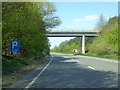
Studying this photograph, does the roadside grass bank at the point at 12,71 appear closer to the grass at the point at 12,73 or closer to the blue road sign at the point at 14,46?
the grass at the point at 12,73

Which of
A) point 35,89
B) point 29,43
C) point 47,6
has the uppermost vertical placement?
point 47,6

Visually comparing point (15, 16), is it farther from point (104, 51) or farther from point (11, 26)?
point (104, 51)

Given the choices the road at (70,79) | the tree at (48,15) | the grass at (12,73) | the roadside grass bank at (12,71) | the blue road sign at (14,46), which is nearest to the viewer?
the road at (70,79)

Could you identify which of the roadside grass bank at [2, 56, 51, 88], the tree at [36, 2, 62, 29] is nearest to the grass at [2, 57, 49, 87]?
the roadside grass bank at [2, 56, 51, 88]

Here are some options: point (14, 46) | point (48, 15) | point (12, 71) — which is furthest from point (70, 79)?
point (48, 15)

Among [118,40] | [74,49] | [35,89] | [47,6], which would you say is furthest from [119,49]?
[74,49]

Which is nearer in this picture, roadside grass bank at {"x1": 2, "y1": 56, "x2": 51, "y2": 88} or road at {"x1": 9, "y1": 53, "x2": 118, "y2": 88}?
road at {"x1": 9, "y1": 53, "x2": 118, "y2": 88}

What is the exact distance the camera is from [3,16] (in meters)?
21.3

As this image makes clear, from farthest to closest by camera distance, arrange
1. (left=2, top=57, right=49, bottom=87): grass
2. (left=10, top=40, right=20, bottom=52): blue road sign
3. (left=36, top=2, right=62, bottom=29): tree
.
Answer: (left=36, top=2, right=62, bottom=29): tree → (left=10, top=40, right=20, bottom=52): blue road sign → (left=2, top=57, right=49, bottom=87): grass

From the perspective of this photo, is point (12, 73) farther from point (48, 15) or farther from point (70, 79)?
point (48, 15)

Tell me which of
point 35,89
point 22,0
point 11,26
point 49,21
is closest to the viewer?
point 35,89

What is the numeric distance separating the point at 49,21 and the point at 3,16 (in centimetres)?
3095

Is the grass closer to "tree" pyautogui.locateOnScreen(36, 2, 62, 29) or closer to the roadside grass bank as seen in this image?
the roadside grass bank

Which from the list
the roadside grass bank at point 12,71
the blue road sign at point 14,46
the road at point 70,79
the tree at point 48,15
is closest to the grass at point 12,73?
the roadside grass bank at point 12,71
